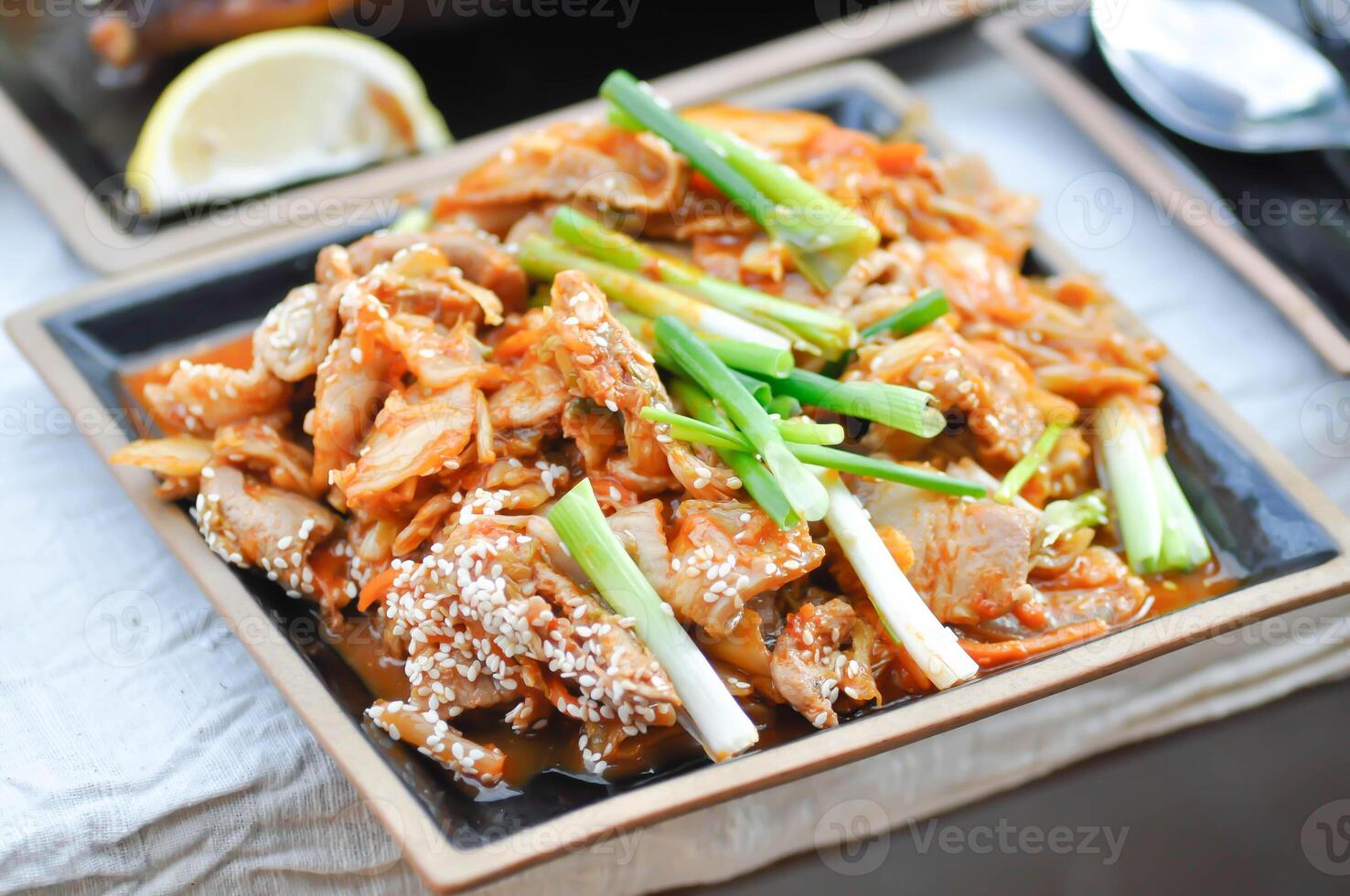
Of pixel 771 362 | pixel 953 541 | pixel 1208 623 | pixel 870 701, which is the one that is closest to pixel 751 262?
pixel 771 362

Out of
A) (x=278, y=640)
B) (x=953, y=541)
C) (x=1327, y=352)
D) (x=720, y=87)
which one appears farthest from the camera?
(x=720, y=87)

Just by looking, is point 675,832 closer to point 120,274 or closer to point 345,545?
point 345,545

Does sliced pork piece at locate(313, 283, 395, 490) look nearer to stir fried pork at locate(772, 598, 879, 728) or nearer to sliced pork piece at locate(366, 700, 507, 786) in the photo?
sliced pork piece at locate(366, 700, 507, 786)

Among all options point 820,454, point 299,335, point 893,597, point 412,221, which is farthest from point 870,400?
point 412,221

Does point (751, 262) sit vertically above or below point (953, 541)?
above

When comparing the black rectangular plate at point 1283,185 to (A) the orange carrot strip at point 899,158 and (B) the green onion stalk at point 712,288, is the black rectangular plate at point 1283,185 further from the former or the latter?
(B) the green onion stalk at point 712,288

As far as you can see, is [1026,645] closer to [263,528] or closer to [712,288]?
[712,288]

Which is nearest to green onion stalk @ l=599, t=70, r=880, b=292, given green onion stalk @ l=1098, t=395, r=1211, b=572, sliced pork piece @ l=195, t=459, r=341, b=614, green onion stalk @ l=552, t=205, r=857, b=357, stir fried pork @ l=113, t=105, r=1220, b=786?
stir fried pork @ l=113, t=105, r=1220, b=786

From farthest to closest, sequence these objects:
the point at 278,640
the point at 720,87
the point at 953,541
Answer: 1. the point at 720,87
2. the point at 953,541
3. the point at 278,640
